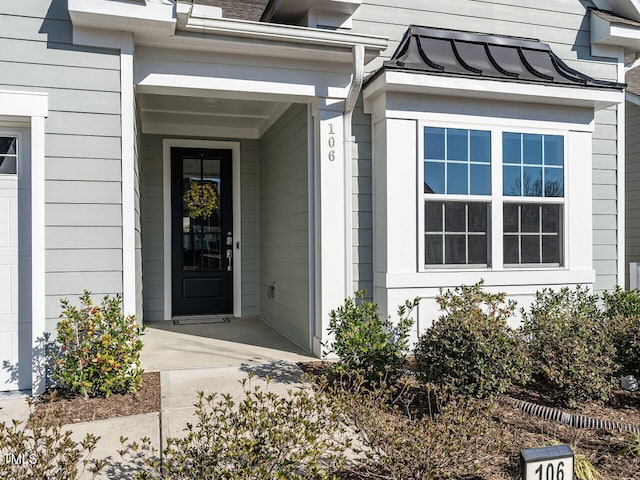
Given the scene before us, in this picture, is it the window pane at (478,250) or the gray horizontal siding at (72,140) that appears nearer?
the gray horizontal siding at (72,140)

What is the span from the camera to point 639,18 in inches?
240

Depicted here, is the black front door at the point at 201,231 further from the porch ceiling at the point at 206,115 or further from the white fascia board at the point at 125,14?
the white fascia board at the point at 125,14

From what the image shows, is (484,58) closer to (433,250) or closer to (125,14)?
(433,250)

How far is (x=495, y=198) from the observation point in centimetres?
509

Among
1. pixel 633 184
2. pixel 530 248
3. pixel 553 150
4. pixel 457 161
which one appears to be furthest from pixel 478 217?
pixel 633 184

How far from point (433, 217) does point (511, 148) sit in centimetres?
112

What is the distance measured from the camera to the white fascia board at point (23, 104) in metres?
3.79

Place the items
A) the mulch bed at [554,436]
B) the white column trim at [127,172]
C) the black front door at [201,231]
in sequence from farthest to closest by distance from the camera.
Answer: the black front door at [201,231], the white column trim at [127,172], the mulch bed at [554,436]

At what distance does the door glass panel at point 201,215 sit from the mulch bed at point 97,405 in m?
3.55

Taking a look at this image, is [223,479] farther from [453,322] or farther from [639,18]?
[639,18]

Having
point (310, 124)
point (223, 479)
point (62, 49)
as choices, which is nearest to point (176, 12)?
point (62, 49)

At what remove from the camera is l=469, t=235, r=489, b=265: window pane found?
201 inches

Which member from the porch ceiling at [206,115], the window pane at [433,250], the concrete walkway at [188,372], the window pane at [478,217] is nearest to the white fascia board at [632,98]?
the window pane at [478,217]

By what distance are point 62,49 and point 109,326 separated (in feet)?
7.08
